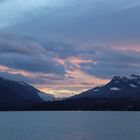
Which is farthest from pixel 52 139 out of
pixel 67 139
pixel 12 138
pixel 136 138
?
pixel 136 138

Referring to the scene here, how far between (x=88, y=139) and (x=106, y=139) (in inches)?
138

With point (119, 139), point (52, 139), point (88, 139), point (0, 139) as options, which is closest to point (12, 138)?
point (0, 139)

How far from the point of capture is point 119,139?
77.1m

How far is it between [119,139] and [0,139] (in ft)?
76.2

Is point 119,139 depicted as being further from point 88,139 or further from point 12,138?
point 12,138

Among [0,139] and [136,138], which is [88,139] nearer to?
[136,138]

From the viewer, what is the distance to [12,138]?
80.5 metres

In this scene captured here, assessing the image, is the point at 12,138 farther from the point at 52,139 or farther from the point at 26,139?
the point at 52,139

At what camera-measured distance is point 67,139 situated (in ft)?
253

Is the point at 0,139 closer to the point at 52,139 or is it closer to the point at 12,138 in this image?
the point at 12,138

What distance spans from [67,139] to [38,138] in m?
6.90

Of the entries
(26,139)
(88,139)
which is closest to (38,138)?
(26,139)

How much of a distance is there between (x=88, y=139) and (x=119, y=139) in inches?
236

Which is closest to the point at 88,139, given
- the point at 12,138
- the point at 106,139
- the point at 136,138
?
the point at 106,139
